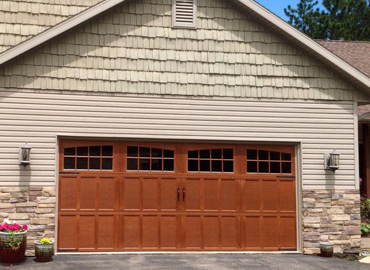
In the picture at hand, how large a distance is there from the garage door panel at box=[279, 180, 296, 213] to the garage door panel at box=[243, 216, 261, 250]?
61 centimetres

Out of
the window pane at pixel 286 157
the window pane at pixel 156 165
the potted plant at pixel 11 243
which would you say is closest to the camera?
the potted plant at pixel 11 243

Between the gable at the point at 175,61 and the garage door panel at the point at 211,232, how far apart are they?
2.58 m

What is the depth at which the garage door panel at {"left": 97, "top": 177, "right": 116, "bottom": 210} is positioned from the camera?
10.6m

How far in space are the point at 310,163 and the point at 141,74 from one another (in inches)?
156

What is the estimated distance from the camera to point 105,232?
415 inches

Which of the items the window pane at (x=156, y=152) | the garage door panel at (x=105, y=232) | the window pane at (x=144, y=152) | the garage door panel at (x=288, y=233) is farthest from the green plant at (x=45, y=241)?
the garage door panel at (x=288, y=233)

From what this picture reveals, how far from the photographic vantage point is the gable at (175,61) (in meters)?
10.4

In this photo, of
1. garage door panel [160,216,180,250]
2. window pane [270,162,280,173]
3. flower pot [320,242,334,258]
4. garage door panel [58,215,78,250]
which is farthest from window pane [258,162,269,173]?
garage door panel [58,215,78,250]

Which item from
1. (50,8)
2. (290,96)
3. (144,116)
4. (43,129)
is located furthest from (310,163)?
(50,8)

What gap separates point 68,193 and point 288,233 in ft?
15.1

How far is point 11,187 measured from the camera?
10.1 metres

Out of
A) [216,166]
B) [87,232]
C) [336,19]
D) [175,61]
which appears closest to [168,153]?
[216,166]

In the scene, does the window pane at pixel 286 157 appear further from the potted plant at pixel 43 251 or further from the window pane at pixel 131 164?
the potted plant at pixel 43 251

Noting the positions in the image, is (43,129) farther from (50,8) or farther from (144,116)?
(50,8)
